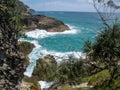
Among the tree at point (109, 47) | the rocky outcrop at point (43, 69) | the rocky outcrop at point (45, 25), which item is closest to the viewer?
the tree at point (109, 47)

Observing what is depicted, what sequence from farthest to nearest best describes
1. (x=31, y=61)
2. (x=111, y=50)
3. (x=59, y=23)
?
(x=59, y=23) → (x=31, y=61) → (x=111, y=50)

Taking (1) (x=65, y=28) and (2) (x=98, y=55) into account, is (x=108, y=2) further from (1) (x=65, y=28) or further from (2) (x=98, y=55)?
(1) (x=65, y=28)

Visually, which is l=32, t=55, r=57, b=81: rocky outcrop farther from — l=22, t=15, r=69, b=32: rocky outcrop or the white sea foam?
l=22, t=15, r=69, b=32: rocky outcrop

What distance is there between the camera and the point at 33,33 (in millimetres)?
116875

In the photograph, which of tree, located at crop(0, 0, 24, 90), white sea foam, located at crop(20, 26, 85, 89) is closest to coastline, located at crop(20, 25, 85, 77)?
white sea foam, located at crop(20, 26, 85, 89)

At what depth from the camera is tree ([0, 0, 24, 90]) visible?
46875 mm

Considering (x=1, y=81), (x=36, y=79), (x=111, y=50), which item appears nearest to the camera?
(x=111, y=50)

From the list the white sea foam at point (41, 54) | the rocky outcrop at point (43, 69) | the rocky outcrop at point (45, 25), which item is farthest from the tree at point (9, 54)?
the rocky outcrop at point (45, 25)

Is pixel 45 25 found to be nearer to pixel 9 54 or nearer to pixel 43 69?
pixel 43 69

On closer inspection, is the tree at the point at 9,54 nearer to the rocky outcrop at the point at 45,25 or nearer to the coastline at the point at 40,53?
the coastline at the point at 40,53

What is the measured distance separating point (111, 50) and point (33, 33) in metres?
77.3

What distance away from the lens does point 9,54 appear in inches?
1909

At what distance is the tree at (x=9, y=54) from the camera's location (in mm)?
46875

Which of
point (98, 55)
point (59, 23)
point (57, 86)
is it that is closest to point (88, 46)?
point (98, 55)
